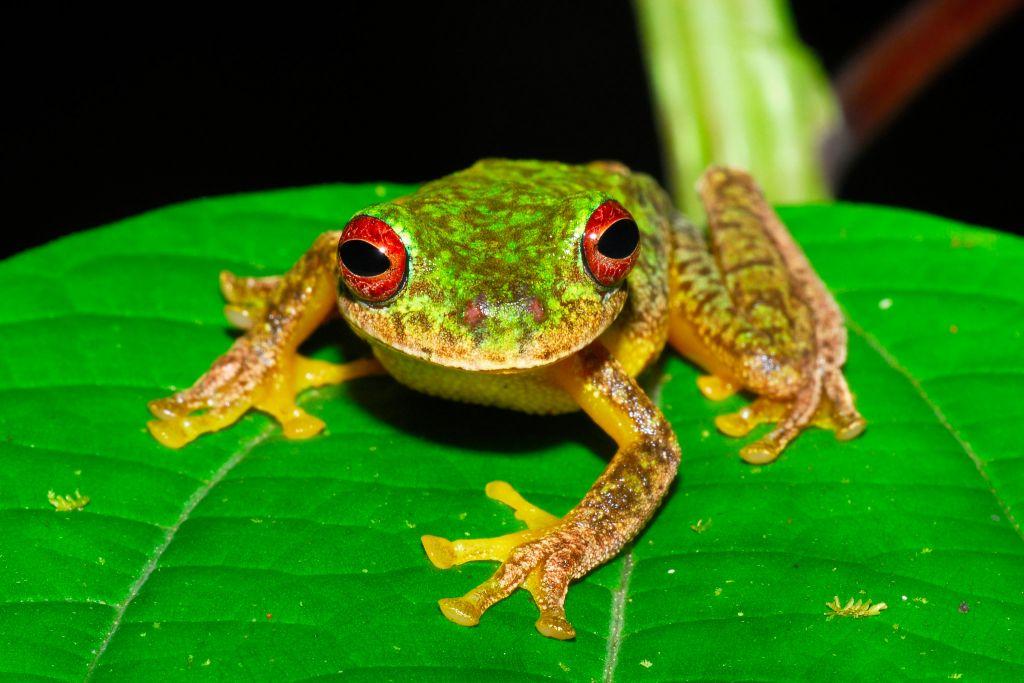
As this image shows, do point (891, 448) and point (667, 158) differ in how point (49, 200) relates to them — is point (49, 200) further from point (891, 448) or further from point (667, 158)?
point (891, 448)

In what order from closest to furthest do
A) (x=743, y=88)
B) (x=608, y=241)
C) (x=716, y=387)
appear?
1. (x=608, y=241)
2. (x=716, y=387)
3. (x=743, y=88)

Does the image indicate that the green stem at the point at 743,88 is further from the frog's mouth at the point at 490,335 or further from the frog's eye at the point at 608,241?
the frog's mouth at the point at 490,335

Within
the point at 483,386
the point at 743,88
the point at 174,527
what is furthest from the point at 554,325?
the point at 743,88

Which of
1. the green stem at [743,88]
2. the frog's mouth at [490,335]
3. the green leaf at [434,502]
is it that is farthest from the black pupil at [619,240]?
the green stem at [743,88]

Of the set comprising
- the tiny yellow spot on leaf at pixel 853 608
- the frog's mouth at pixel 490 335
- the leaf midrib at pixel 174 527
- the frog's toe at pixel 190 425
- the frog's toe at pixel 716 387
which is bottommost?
the tiny yellow spot on leaf at pixel 853 608

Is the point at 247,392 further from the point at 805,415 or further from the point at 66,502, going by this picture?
the point at 805,415

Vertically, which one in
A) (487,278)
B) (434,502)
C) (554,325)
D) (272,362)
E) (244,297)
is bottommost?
(434,502)

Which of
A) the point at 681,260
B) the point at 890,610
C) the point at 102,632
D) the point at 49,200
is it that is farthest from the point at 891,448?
the point at 49,200

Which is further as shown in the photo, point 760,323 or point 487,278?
point 760,323
